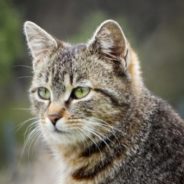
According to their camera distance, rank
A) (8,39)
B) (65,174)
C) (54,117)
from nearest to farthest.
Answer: (54,117), (65,174), (8,39)

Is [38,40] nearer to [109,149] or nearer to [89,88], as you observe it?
[89,88]

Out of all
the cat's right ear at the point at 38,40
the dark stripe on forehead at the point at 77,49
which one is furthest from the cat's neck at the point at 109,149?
the cat's right ear at the point at 38,40

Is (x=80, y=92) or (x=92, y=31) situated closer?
(x=80, y=92)

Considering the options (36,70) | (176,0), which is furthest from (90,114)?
(176,0)

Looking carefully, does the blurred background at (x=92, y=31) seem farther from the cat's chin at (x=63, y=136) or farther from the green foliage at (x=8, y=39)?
the cat's chin at (x=63, y=136)

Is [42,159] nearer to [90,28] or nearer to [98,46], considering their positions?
[98,46]

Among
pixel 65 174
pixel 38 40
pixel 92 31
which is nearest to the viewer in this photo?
pixel 65 174

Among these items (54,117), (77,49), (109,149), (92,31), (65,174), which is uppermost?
(92,31)

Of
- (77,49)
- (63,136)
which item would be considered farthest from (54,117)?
(77,49)
